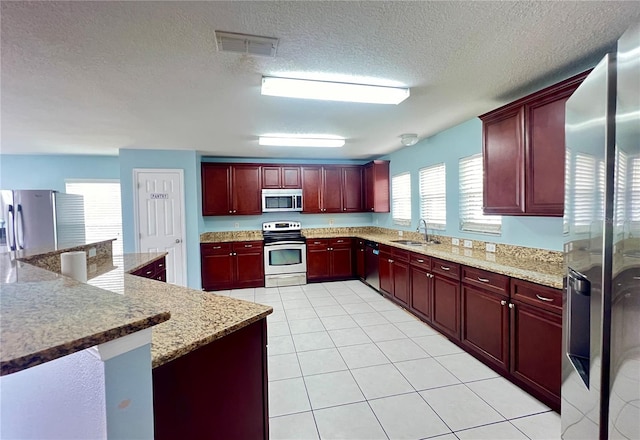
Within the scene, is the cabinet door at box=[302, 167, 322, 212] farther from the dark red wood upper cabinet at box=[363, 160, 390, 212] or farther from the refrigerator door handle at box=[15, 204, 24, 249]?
the refrigerator door handle at box=[15, 204, 24, 249]

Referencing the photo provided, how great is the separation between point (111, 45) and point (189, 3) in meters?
0.71

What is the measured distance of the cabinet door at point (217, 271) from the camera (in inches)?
198

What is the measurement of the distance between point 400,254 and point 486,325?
4.92 ft

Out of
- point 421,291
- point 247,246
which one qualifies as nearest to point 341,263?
point 247,246

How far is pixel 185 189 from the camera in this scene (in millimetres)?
4730

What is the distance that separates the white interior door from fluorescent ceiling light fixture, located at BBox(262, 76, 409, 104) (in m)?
3.14

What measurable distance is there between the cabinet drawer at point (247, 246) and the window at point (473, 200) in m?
3.35

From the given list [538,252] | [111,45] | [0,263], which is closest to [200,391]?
[0,263]

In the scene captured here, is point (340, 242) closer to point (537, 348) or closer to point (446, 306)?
point (446, 306)

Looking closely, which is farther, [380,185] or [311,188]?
[311,188]

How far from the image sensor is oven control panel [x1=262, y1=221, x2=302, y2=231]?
5.66 m

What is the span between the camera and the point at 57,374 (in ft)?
2.52

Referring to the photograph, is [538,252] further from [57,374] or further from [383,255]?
[57,374]

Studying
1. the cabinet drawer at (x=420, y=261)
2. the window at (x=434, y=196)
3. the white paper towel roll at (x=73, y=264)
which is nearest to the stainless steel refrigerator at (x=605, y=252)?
the cabinet drawer at (x=420, y=261)
